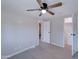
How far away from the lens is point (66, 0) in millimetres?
3256

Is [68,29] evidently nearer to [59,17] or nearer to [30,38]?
[59,17]

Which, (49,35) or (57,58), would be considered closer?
(57,58)

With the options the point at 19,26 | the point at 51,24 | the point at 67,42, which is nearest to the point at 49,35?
the point at 51,24

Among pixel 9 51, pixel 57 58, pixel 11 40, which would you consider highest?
pixel 11 40

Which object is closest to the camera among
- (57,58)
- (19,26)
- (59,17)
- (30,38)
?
(57,58)

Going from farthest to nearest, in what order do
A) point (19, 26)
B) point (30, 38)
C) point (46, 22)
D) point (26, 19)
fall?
point (46, 22) → point (30, 38) → point (26, 19) → point (19, 26)

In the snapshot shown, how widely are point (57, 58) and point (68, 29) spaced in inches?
159

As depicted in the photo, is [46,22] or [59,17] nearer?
[59,17]

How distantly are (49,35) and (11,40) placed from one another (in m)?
3.89

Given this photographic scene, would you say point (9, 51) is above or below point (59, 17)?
below

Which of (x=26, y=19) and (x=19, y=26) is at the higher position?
(x=26, y=19)

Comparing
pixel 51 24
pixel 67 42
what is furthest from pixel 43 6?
pixel 67 42

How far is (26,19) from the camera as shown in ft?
18.5

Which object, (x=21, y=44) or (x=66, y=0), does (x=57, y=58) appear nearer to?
(x=21, y=44)
